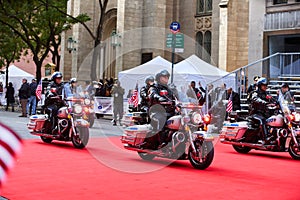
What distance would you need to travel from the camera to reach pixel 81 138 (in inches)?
534

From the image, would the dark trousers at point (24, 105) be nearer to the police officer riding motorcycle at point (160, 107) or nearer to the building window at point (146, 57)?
the building window at point (146, 57)

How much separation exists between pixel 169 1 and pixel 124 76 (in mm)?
11983

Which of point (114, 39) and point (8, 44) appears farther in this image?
point (8, 44)

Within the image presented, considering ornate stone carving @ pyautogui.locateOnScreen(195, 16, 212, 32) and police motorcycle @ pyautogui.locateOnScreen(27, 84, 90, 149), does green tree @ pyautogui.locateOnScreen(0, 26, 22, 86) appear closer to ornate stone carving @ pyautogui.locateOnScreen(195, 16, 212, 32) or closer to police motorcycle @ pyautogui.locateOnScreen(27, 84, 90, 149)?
ornate stone carving @ pyautogui.locateOnScreen(195, 16, 212, 32)

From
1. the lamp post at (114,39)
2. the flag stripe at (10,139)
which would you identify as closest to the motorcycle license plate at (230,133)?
the flag stripe at (10,139)

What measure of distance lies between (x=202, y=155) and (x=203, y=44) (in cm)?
2944

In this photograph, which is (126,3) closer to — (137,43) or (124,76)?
(137,43)

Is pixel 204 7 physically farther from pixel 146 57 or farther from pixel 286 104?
pixel 286 104

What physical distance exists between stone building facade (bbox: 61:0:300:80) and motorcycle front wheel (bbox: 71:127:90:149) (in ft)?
51.9

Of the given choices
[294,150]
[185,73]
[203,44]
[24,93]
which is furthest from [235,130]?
[203,44]

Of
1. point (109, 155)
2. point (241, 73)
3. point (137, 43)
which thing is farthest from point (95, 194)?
point (137, 43)

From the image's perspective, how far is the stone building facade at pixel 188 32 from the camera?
28.6 meters

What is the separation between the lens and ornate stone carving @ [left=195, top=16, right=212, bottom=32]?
3903 cm

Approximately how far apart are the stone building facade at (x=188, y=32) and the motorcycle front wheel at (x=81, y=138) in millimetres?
15823
